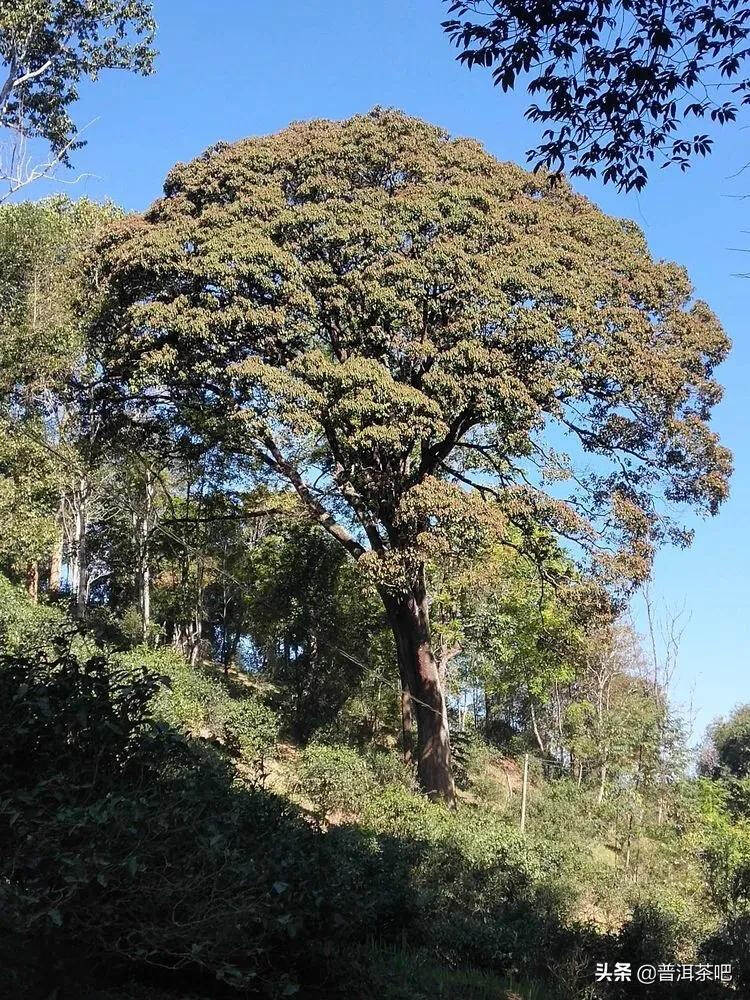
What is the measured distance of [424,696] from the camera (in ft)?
45.1

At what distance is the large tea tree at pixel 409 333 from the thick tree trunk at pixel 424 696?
1.14 ft

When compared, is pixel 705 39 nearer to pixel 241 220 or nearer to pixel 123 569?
pixel 241 220

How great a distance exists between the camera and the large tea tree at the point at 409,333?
1137cm

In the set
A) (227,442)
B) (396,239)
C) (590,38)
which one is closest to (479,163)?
(396,239)

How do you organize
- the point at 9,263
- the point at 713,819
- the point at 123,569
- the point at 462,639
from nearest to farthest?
the point at 713,819 < the point at 9,263 < the point at 462,639 < the point at 123,569

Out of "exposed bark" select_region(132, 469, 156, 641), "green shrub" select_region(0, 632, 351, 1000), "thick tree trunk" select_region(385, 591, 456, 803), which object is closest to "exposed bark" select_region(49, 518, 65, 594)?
"exposed bark" select_region(132, 469, 156, 641)

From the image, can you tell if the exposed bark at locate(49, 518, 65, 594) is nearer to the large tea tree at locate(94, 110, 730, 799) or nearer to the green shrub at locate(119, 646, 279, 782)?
the green shrub at locate(119, 646, 279, 782)

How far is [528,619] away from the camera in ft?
66.2

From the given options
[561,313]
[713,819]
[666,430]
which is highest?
[561,313]

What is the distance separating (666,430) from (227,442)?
6.55 metres

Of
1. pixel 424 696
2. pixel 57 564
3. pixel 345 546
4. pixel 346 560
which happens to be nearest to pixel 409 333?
pixel 345 546

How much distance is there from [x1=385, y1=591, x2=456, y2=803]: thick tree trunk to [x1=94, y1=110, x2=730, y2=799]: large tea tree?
0.35 m

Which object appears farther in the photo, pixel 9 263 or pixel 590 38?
pixel 9 263

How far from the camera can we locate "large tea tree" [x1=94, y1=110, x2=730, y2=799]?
11367mm
